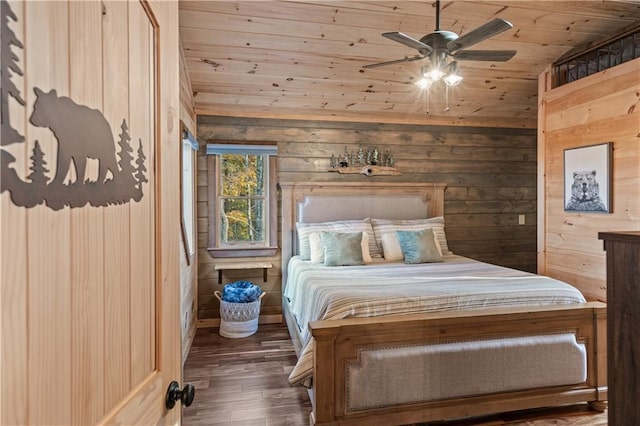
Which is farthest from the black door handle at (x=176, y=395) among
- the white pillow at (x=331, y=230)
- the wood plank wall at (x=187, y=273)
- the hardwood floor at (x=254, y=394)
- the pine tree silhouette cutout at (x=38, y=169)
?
the white pillow at (x=331, y=230)

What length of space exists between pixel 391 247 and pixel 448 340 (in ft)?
5.12

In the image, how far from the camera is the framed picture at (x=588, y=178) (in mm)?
2789

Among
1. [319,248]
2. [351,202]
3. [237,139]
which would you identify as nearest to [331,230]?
[319,248]

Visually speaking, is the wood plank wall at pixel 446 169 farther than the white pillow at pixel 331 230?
Yes

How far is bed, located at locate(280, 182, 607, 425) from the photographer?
6.49 ft

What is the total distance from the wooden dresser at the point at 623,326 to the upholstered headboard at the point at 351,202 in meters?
3.02

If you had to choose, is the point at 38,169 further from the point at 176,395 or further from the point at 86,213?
the point at 176,395

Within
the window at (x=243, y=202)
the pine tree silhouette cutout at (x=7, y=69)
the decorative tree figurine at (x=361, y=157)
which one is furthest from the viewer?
the decorative tree figurine at (x=361, y=157)

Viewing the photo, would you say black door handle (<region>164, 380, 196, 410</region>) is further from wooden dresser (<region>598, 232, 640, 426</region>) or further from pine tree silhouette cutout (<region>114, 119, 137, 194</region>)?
wooden dresser (<region>598, 232, 640, 426</region>)

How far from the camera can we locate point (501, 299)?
2254mm

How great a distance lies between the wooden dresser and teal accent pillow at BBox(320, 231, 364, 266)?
2.26 metres

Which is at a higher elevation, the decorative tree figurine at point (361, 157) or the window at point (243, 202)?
the decorative tree figurine at point (361, 157)

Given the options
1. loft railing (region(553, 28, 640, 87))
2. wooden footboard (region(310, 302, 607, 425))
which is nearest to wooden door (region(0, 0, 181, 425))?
wooden footboard (region(310, 302, 607, 425))

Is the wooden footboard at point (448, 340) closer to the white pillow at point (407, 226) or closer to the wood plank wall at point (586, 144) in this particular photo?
the wood plank wall at point (586, 144)
